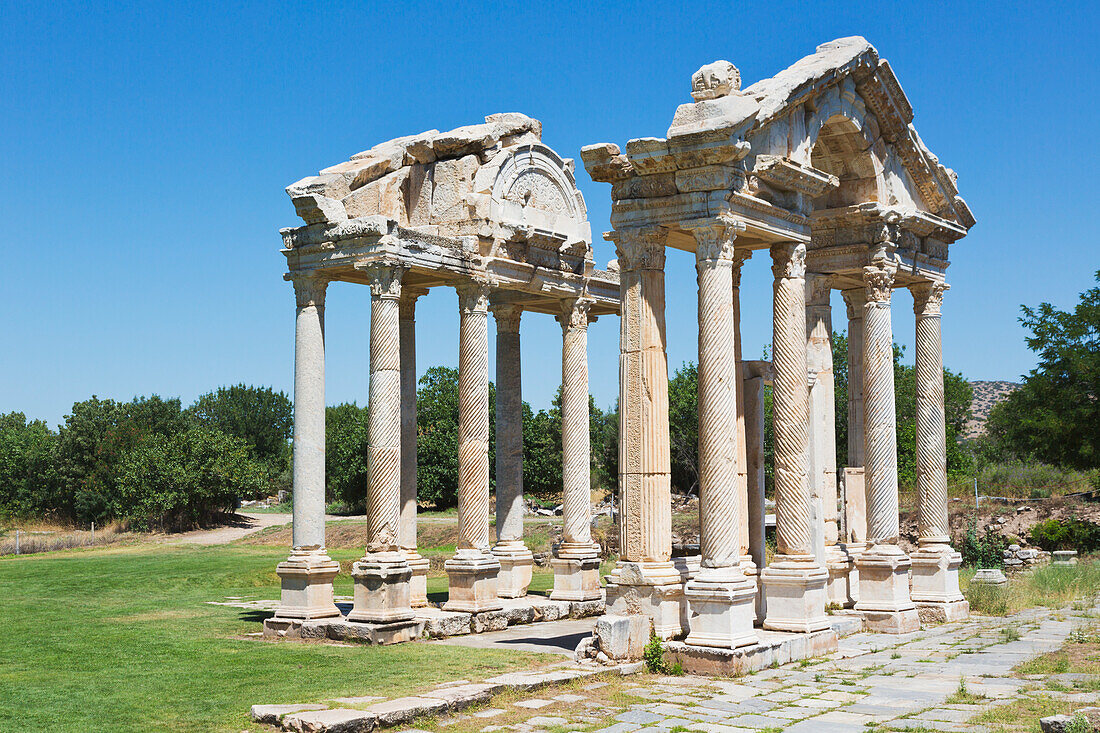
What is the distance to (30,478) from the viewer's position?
64.1 meters

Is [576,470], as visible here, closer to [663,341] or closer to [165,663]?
[663,341]

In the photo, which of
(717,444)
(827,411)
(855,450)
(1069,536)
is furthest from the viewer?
(1069,536)

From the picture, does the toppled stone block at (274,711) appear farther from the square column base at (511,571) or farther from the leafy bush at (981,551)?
the leafy bush at (981,551)

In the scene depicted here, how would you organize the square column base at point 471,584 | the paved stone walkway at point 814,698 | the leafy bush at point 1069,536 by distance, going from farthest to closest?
the leafy bush at point 1069,536 → the square column base at point 471,584 → the paved stone walkway at point 814,698

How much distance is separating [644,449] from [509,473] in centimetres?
842

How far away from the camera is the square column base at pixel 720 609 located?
518 inches

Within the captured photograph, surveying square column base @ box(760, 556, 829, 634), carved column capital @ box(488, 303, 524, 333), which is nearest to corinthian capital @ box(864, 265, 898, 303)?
square column base @ box(760, 556, 829, 634)

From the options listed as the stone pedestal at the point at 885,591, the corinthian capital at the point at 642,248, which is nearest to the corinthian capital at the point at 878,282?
the stone pedestal at the point at 885,591

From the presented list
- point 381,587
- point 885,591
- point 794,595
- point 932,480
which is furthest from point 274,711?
point 932,480

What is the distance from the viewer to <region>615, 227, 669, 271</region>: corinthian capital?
14.4 meters

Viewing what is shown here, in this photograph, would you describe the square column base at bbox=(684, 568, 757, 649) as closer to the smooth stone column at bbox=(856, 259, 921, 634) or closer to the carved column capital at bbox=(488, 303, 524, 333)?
the smooth stone column at bbox=(856, 259, 921, 634)

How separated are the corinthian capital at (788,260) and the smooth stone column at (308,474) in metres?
8.08

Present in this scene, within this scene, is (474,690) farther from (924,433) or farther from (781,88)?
(924,433)

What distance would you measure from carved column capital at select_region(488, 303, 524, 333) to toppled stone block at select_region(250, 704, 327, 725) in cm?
1289
